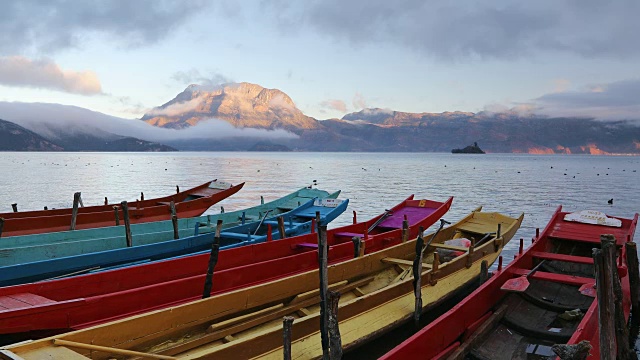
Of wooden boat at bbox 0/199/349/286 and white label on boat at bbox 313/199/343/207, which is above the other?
white label on boat at bbox 313/199/343/207

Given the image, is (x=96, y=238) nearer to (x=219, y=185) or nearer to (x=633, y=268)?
(x=219, y=185)

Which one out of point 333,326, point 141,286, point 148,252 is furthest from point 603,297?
point 148,252

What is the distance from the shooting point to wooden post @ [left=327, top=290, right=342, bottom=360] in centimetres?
654

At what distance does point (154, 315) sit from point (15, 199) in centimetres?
4311

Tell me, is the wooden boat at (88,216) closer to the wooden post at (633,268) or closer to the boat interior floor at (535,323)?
the boat interior floor at (535,323)

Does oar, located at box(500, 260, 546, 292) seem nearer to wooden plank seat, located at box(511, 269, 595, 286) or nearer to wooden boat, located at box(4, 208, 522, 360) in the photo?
wooden plank seat, located at box(511, 269, 595, 286)

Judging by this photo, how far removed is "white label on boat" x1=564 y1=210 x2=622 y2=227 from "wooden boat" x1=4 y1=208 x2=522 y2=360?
515cm

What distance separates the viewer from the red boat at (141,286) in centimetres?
698

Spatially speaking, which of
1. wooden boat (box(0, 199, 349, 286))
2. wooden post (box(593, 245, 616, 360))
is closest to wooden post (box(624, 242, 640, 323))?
wooden post (box(593, 245, 616, 360))

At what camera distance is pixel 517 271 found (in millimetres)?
10945

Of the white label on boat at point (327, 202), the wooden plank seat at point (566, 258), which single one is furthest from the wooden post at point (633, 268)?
the white label on boat at point (327, 202)

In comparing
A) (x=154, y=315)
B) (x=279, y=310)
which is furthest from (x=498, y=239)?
(x=154, y=315)

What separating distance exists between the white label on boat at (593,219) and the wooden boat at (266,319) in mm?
5146

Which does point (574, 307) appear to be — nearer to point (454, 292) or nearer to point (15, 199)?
point (454, 292)
